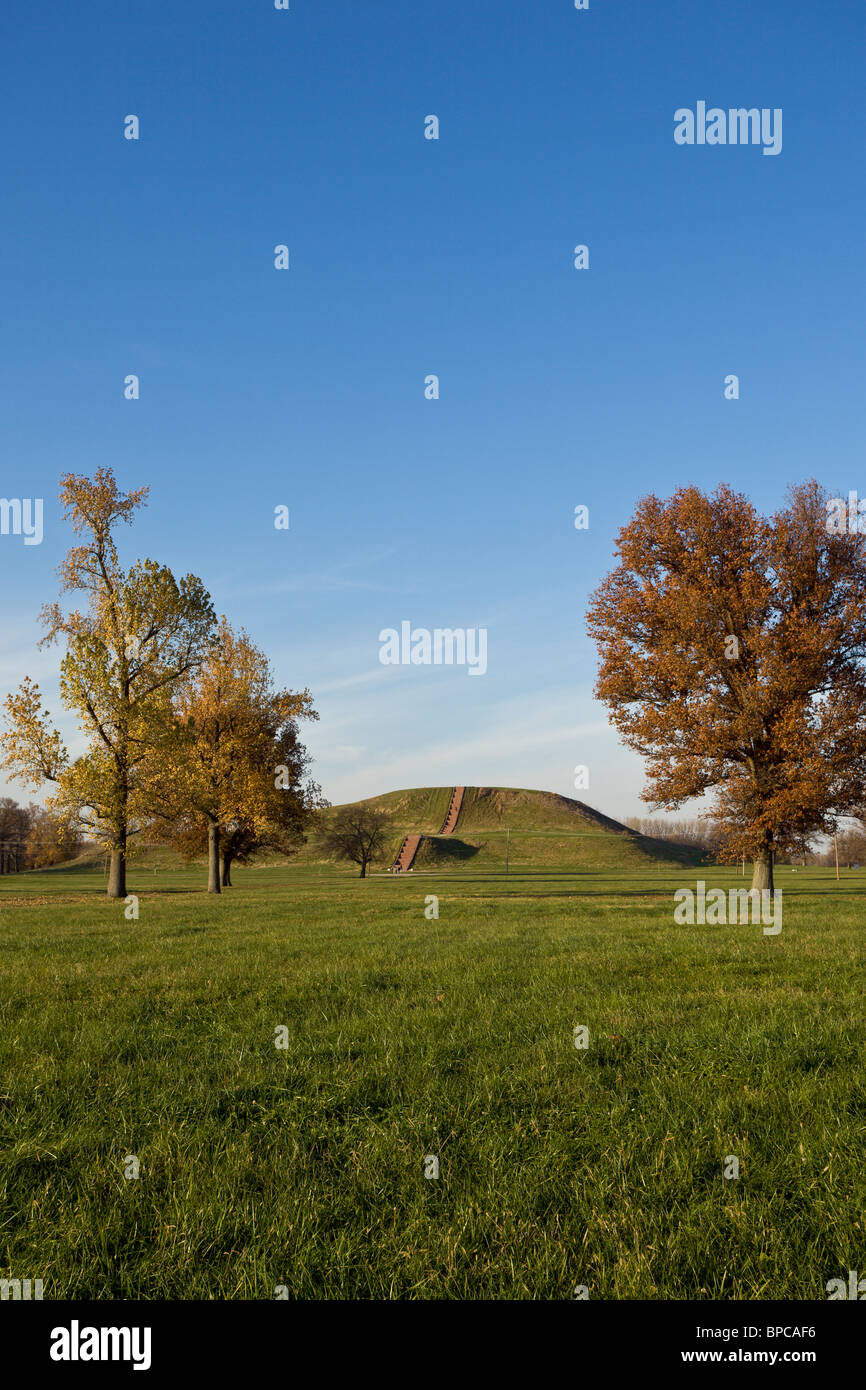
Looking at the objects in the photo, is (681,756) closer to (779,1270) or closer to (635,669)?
(635,669)

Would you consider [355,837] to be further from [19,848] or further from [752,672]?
[19,848]

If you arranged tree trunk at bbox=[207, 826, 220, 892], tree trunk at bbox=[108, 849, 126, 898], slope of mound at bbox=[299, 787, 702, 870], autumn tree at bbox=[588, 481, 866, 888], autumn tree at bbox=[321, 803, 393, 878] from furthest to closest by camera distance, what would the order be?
1. slope of mound at bbox=[299, 787, 702, 870]
2. autumn tree at bbox=[321, 803, 393, 878]
3. tree trunk at bbox=[207, 826, 220, 892]
4. tree trunk at bbox=[108, 849, 126, 898]
5. autumn tree at bbox=[588, 481, 866, 888]

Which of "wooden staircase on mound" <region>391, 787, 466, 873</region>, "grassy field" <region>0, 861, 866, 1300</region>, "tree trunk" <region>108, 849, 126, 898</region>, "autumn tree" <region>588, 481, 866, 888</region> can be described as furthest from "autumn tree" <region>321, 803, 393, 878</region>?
"grassy field" <region>0, 861, 866, 1300</region>

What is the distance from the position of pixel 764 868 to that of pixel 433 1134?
27.7 meters

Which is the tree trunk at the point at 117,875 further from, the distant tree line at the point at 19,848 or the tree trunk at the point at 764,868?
the distant tree line at the point at 19,848

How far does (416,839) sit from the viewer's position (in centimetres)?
11581

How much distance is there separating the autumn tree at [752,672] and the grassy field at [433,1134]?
17.8m

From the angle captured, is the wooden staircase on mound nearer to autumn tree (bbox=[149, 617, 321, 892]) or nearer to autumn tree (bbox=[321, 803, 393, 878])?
autumn tree (bbox=[321, 803, 393, 878])

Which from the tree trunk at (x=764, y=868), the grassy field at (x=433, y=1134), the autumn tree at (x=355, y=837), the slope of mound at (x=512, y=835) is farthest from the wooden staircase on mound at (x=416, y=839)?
the grassy field at (x=433, y=1134)

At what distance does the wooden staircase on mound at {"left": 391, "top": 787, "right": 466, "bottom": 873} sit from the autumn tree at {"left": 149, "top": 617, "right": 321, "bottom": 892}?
167 feet

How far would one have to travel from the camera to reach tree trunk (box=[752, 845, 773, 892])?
28469mm

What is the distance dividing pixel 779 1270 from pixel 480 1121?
206 cm

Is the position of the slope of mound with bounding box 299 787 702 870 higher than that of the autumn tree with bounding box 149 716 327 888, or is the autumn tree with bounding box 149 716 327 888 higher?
the autumn tree with bounding box 149 716 327 888
